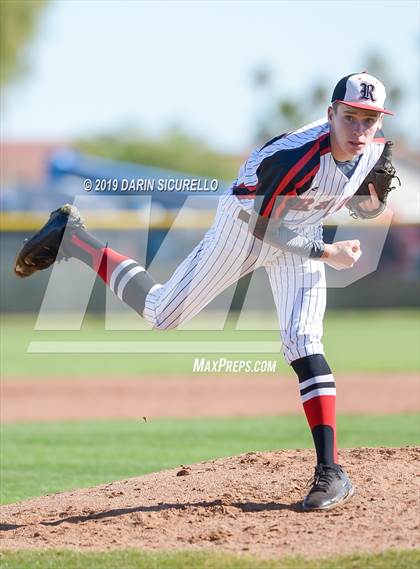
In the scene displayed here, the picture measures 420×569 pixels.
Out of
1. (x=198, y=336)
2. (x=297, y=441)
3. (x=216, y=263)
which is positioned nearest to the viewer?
(x=216, y=263)

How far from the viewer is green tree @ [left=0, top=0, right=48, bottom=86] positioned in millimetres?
40000

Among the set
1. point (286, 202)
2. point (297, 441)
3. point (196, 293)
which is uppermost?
point (286, 202)

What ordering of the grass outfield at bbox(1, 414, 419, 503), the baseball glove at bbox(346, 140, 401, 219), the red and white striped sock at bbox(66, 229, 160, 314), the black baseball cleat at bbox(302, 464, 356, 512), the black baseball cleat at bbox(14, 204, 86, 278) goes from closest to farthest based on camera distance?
the black baseball cleat at bbox(302, 464, 356, 512), the baseball glove at bbox(346, 140, 401, 219), the red and white striped sock at bbox(66, 229, 160, 314), the black baseball cleat at bbox(14, 204, 86, 278), the grass outfield at bbox(1, 414, 419, 503)

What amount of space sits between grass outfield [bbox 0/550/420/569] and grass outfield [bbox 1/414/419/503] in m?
2.41

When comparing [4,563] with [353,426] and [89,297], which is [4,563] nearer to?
[353,426]

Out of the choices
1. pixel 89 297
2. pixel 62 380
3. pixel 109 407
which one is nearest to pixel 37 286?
pixel 89 297

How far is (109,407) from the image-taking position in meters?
12.2

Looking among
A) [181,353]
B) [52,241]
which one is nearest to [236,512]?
[52,241]

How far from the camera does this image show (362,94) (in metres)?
5.24

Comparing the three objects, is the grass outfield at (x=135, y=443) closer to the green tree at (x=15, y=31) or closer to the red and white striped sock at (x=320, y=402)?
the red and white striped sock at (x=320, y=402)

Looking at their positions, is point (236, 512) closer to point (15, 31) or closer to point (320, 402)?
point (320, 402)

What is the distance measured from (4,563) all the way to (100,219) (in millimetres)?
19345

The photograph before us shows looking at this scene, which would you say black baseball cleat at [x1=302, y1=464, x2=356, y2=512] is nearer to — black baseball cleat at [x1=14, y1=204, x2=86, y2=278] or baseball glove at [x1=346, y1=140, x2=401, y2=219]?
baseball glove at [x1=346, y1=140, x2=401, y2=219]

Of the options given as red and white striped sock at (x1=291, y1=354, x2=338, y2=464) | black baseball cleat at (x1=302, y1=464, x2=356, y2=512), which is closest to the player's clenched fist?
red and white striped sock at (x1=291, y1=354, x2=338, y2=464)
